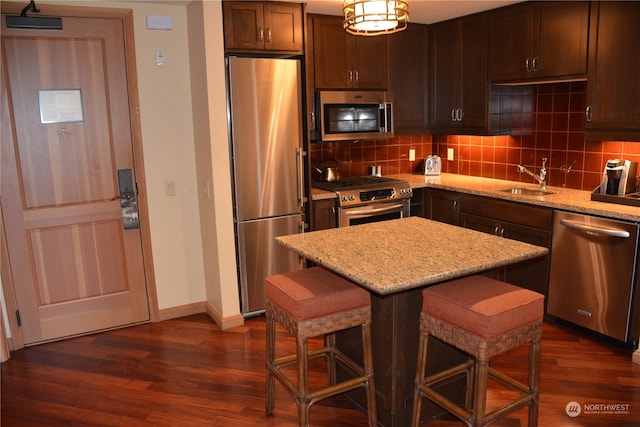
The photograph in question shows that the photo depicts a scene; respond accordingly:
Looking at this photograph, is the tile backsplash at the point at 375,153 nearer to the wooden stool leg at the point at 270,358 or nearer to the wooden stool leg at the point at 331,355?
the wooden stool leg at the point at 331,355

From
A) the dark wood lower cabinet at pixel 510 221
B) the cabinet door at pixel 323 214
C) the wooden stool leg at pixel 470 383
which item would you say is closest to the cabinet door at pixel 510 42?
the dark wood lower cabinet at pixel 510 221


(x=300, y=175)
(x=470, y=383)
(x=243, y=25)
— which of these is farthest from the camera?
(x=300, y=175)

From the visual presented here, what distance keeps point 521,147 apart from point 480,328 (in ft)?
9.47

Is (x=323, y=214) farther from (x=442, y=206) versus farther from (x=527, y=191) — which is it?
(x=527, y=191)

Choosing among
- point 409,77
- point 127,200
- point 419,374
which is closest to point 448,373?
point 419,374

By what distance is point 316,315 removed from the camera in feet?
7.55

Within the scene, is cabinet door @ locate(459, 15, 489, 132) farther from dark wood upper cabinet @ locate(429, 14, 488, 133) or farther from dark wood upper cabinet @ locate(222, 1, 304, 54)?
dark wood upper cabinet @ locate(222, 1, 304, 54)

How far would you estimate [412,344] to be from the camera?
8.02 ft

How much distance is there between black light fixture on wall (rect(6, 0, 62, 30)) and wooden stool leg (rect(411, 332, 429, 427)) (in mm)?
3079

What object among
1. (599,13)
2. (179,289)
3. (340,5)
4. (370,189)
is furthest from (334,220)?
(599,13)

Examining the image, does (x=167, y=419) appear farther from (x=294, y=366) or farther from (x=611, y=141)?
(x=611, y=141)

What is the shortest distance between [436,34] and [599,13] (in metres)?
1.53

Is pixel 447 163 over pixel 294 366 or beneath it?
over

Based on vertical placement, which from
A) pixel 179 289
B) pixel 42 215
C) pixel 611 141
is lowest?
pixel 179 289
